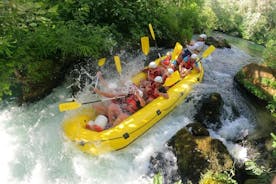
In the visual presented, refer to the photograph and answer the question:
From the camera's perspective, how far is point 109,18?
7.02m

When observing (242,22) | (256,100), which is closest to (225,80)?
(256,100)

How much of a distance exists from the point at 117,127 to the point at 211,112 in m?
2.15

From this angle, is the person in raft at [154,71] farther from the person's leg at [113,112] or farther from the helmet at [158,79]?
the person's leg at [113,112]

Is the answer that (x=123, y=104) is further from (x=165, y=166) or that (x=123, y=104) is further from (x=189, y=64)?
(x=189, y=64)

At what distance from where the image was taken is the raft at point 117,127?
486 centimetres

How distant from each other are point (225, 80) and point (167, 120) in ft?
8.84

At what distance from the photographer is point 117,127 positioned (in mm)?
5137

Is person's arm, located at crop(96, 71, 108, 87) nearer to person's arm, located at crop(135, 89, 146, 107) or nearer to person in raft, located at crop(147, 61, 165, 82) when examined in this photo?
person's arm, located at crop(135, 89, 146, 107)

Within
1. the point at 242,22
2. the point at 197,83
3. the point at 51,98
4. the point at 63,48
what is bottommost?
the point at 242,22

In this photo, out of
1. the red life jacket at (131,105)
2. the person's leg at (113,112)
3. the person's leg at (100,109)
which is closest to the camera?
the person's leg at (113,112)

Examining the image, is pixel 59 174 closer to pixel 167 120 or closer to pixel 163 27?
pixel 167 120

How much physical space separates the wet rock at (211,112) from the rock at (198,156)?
111 cm

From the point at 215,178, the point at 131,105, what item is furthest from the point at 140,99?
the point at 215,178

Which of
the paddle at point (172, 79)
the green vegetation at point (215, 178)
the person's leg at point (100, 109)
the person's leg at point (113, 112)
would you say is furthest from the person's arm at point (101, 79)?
the green vegetation at point (215, 178)
